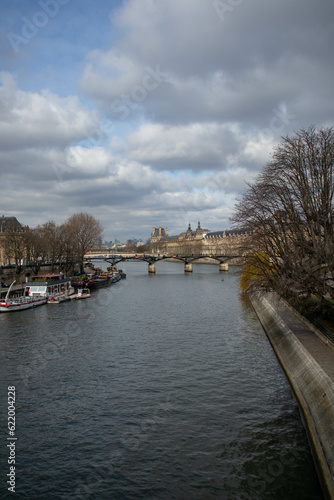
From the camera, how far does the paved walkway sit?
57.8 ft

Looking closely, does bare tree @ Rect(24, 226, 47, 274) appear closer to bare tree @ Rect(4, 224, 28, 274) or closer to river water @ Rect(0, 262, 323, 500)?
bare tree @ Rect(4, 224, 28, 274)

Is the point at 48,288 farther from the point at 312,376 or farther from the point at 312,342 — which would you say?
the point at 312,376

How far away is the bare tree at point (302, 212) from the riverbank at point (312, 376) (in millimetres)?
2458

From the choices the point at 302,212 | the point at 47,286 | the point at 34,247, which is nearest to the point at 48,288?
the point at 47,286

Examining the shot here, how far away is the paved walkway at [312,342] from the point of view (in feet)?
57.8

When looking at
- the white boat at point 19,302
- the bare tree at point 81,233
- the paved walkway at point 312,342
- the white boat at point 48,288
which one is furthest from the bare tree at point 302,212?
the bare tree at point 81,233

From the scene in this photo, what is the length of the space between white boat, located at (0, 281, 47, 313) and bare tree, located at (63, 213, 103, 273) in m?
34.4

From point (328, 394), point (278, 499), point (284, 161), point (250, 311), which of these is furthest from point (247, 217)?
point (278, 499)

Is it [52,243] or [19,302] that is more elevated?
[52,243]

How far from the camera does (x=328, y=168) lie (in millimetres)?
26391

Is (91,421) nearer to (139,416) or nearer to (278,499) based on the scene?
(139,416)

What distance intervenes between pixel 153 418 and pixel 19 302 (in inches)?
1316

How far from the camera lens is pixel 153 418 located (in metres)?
17.1

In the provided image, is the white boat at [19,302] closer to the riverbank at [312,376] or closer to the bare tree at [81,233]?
the riverbank at [312,376]
